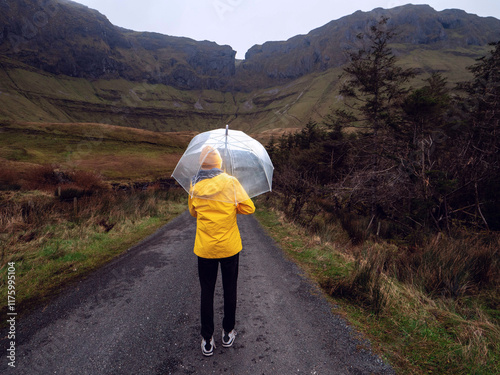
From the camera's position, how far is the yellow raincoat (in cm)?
249

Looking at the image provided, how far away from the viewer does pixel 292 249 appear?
22.0ft

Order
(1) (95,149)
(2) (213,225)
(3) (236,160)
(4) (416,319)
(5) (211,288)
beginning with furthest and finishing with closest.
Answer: (1) (95,149) < (4) (416,319) < (3) (236,160) < (5) (211,288) < (2) (213,225)

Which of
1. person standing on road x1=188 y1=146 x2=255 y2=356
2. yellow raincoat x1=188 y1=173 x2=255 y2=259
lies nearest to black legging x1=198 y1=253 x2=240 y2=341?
person standing on road x1=188 y1=146 x2=255 y2=356

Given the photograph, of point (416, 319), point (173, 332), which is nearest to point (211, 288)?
point (173, 332)

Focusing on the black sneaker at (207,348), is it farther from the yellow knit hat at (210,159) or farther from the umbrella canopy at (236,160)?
the yellow knit hat at (210,159)

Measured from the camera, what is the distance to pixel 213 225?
252 centimetres

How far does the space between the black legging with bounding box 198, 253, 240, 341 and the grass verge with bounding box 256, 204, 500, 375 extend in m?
1.78

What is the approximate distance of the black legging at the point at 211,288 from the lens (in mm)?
2586

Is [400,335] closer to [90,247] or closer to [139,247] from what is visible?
[139,247]

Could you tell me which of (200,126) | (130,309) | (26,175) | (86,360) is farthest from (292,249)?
(200,126)

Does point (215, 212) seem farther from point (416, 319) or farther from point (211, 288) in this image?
point (416, 319)

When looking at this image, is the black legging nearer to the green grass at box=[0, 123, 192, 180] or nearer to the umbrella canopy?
the umbrella canopy

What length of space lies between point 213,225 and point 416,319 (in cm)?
315

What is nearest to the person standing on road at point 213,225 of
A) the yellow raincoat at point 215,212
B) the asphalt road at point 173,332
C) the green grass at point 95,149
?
the yellow raincoat at point 215,212
